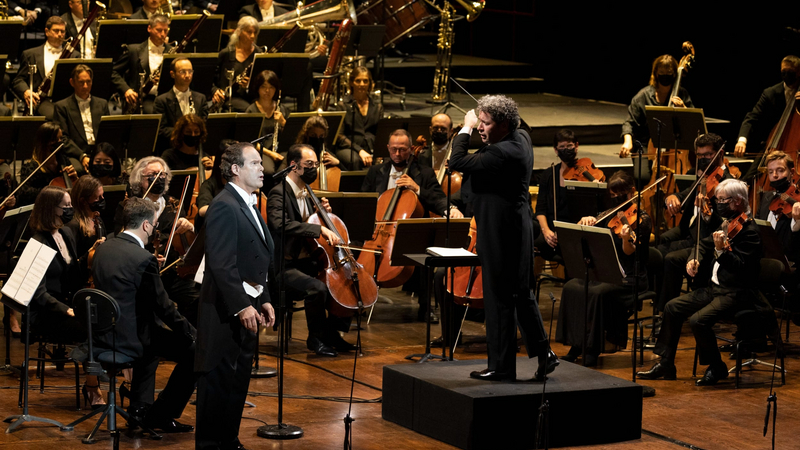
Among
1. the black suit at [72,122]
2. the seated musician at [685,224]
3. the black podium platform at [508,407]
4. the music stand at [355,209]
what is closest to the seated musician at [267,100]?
the black suit at [72,122]

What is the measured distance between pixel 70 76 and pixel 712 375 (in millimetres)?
5106

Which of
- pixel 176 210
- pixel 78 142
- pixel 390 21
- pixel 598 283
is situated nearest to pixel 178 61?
pixel 78 142

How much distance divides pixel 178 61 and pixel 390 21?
306 centimetres

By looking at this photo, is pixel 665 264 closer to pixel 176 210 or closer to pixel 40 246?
pixel 176 210

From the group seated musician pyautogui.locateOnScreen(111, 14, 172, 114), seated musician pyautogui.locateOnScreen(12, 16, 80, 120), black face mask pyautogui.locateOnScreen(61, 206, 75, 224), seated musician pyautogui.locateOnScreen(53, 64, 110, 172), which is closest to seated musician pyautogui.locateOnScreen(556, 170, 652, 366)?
black face mask pyautogui.locateOnScreen(61, 206, 75, 224)

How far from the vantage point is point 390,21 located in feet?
36.3

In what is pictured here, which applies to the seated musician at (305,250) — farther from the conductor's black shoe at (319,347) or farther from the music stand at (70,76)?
the music stand at (70,76)

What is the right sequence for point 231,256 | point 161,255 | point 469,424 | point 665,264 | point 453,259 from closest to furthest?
point 231,256, point 469,424, point 453,259, point 161,255, point 665,264

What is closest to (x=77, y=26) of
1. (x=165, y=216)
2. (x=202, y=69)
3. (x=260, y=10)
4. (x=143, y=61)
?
(x=143, y=61)

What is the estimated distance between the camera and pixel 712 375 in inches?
255

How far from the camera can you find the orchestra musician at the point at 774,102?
8969mm

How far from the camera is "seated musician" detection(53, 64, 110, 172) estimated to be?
8.20 m

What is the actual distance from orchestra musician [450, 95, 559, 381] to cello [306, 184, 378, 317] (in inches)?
70.7

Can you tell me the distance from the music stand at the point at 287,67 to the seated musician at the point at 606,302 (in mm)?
3117
